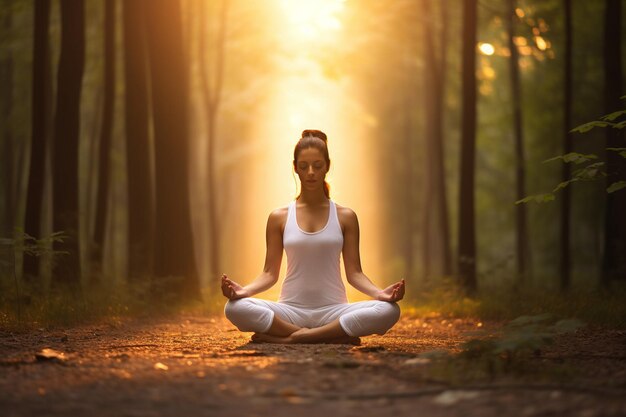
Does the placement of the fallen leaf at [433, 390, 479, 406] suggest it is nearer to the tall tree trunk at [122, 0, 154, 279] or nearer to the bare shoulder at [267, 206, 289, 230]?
the bare shoulder at [267, 206, 289, 230]

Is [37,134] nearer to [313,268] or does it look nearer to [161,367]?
[313,268]

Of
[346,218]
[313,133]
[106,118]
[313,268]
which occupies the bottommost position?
[313,268]

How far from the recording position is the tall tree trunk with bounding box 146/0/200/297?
45.2 ft

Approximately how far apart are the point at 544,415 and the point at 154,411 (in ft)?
6.68

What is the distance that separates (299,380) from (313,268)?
2.67m

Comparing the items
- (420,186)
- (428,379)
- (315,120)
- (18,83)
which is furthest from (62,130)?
(420,186)

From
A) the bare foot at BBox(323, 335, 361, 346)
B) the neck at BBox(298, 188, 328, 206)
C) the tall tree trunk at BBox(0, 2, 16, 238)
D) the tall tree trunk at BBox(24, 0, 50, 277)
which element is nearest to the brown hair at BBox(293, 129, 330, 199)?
the neck at BBox(298, 188, 328, 206)

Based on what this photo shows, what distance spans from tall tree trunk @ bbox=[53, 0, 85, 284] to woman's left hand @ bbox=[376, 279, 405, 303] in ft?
21.2

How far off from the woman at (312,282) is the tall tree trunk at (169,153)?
5641 millimetres

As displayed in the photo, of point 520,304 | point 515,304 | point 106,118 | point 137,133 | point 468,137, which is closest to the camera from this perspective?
point 520,304

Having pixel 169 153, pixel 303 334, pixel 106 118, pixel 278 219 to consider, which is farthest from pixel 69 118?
pixel 303 334

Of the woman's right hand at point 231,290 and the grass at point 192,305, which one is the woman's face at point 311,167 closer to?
the woman's right hand at point 231,290

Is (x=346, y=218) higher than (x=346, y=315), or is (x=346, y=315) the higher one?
(x=346, y=218)

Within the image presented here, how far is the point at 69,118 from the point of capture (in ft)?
41.8
